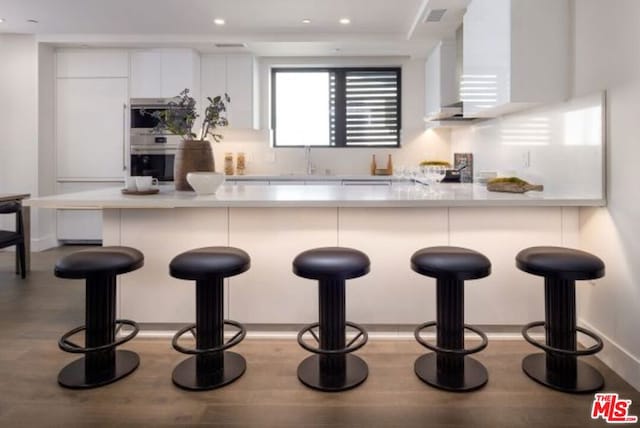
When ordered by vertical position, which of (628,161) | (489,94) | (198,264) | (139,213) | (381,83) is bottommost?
(198,264)

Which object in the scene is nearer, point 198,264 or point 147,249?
point 198,264

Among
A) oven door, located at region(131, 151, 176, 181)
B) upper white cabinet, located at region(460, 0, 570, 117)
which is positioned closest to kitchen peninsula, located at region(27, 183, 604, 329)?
upper white cabinet, located at region(460, 0, 570, 117)

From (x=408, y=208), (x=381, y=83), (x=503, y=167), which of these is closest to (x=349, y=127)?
(x=381, y=83)

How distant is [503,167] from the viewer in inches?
151

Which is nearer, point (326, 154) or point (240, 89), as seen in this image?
point (240, 89)

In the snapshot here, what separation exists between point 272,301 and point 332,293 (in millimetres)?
645

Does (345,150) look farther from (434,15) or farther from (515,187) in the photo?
(515,187)

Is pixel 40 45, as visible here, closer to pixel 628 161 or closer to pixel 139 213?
pixel 139 213

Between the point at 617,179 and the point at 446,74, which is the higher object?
the point at 446,74

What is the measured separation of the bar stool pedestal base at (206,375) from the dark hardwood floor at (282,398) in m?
0.04

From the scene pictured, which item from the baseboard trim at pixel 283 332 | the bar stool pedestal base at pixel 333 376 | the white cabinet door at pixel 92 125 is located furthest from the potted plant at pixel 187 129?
the white cabinet door at pixel 92 125

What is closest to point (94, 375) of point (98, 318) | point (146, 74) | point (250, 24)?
point (98, 318)

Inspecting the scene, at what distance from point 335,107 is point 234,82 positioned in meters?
1.44

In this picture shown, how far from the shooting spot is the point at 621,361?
2291mm
